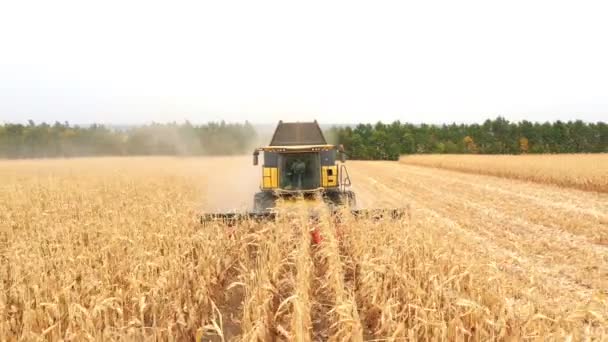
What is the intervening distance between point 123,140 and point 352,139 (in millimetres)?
29986

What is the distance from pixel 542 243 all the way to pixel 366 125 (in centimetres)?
5185

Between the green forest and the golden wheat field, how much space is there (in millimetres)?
42056

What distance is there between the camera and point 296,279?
4.77m

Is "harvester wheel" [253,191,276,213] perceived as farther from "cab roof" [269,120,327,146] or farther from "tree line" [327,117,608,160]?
"tree line" [327,117,608,160]

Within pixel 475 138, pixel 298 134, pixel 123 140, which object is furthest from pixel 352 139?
pixel 298 134

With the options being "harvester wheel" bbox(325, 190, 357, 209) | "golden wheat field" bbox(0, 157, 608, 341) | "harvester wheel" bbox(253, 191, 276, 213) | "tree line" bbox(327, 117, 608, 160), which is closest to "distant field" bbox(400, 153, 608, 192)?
"golden wheat field" bbox(0, 157, 608, 341)

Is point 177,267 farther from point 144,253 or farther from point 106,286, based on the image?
point 106,286

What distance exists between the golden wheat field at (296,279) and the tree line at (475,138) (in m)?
45.2

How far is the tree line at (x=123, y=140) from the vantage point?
50.2 metres

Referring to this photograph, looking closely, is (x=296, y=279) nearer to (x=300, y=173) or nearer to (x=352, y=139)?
(x=300, y=173)

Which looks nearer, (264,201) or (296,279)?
(296,279)

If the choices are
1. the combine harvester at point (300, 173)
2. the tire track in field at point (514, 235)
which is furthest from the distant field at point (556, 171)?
the combine harvester at point (300, 173)

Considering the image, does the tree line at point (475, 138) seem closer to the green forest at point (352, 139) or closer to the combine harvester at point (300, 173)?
the green forest at point (352, 139)

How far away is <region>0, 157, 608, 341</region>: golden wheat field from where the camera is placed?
329 cm
